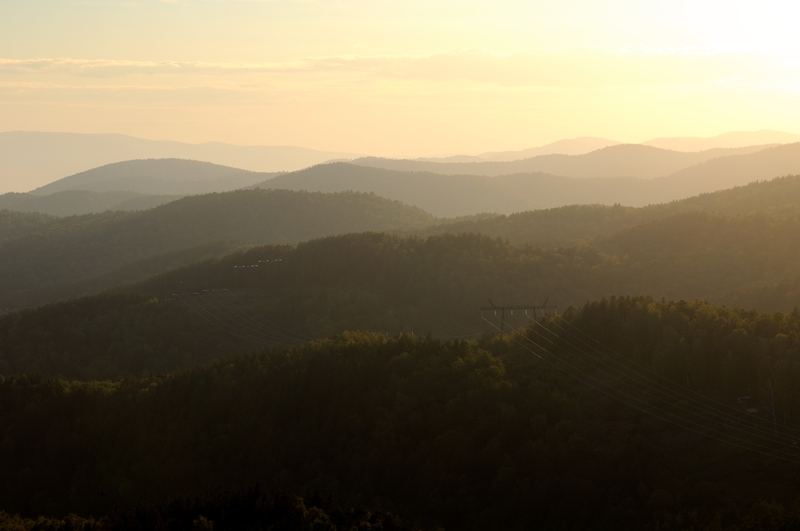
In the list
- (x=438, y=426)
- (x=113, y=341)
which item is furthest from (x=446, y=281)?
(x=438, y=426)

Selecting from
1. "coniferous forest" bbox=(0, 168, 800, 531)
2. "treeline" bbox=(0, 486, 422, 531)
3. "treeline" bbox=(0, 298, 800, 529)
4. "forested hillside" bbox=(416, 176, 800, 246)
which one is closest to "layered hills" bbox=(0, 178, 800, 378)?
"coniferous forest" bbox=(0, 168, 800, 531)

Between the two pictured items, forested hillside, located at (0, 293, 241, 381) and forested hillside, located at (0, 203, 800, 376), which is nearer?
forested hillside, located at (0, 293, 241, 381)

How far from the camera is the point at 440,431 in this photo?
61.1 m

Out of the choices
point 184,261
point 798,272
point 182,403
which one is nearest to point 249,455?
point 182,403

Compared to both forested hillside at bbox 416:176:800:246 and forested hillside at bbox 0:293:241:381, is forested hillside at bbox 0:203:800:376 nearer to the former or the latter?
forested hillside at bbox 0:293:241:381

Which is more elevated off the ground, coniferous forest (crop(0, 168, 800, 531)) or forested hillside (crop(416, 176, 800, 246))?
forested hillside (crop(416, 176, 800, 246))

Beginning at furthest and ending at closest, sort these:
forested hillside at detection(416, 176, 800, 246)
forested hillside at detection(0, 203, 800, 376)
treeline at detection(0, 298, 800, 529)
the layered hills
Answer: forested hillside at detection(416, 176, 800, 246), forested hillside at detection(0, 203, 800, 376), the layered hills, treeline at detection(0, 298, 800, 529)

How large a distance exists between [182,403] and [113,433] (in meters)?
6.26

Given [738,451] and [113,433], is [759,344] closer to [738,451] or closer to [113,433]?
[738,451]

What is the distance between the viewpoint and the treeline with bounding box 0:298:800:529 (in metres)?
51.2

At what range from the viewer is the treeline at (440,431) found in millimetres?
51250

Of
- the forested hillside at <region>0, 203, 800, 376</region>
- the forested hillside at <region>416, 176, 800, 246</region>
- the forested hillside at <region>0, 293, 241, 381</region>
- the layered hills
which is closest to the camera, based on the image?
the forested hillside at <region>0, 293, 241, 381</region>

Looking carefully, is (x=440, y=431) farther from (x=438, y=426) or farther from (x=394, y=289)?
(x=394, y=289)

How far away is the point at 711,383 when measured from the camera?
58875 mm
